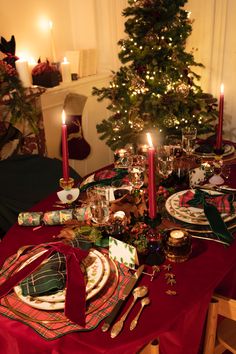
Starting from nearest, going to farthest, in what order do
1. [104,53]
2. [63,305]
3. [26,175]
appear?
[63,305], [26,175], [104,53]

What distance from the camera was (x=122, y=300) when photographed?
3.05 ft

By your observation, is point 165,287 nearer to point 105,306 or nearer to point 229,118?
point 105,306

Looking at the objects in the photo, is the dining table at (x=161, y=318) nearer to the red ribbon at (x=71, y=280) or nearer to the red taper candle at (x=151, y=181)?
the red ribbon at (x=71, y=280)

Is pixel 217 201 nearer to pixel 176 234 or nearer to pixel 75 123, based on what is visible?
pixel 176 234

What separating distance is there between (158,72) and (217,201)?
4.95 feet

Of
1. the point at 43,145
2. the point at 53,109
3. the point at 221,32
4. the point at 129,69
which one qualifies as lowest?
the point at 43,145

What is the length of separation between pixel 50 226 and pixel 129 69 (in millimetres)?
1709

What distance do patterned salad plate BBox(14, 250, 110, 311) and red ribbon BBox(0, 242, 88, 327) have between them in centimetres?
2

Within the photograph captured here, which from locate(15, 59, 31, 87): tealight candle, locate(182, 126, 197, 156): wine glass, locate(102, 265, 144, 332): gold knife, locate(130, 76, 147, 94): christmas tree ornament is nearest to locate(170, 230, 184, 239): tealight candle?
locate(102, 265, 144, 332): gold knife

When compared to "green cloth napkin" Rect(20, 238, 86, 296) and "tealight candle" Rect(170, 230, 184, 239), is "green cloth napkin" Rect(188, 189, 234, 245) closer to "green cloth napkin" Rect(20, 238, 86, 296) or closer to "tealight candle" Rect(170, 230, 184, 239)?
"tealight candle" Rect(170, 230, 184, 239)

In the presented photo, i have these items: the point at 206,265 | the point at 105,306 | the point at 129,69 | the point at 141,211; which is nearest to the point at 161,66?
the point at 129,69

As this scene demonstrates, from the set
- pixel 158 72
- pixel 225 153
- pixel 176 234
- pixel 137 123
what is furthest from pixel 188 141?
pixel 158 72

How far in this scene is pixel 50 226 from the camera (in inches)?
50.8

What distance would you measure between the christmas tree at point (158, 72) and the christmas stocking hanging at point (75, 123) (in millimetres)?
515
